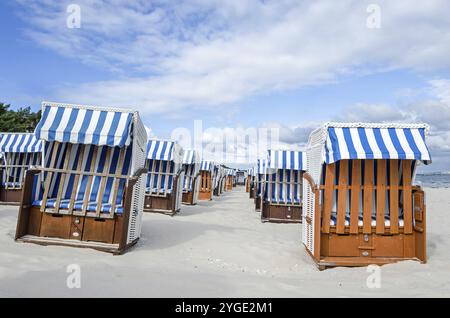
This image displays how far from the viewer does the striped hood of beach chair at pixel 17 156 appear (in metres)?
11.1

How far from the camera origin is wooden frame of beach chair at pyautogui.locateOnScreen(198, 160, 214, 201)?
70.0ft

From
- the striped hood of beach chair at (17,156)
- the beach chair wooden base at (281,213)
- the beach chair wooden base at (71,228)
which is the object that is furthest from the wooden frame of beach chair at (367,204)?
the striped hood of beach chair at (17,156)

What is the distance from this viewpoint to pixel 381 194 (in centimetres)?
482

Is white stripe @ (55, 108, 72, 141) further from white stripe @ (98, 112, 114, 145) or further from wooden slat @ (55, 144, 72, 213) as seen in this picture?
white stripe @ (98, 112, 114, 145)

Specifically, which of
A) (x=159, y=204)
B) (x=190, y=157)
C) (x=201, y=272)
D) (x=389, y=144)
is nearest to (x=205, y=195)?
(x=190, y=157)

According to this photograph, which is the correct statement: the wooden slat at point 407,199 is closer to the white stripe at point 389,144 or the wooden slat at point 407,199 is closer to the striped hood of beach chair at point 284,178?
the white stripe at point 389,144

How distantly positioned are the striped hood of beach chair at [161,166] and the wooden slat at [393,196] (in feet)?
24.9

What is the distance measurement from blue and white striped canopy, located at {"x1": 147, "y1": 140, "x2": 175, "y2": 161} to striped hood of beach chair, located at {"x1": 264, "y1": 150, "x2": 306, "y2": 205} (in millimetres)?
3493

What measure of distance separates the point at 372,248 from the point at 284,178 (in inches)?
240

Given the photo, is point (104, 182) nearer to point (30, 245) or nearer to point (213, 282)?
point (30, 245)

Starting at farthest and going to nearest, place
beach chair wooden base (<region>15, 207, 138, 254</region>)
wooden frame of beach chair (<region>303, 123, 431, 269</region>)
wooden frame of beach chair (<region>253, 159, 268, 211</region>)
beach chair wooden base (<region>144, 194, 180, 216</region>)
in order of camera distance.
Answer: wooden frame of beach chair (<region>253, 159, 268, 211</region>) → beach chair wooden base (<region>144, 194, 180, 216</region>) → beach chair wooden base (<region>15, 207, 138, 254</region>) → wooden frame of beach chair (<region>303, 123, 431, 269</region>)

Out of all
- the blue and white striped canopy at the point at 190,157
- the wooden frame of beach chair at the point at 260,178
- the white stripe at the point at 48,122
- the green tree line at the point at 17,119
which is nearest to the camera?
the white stripe at the point at 48,122

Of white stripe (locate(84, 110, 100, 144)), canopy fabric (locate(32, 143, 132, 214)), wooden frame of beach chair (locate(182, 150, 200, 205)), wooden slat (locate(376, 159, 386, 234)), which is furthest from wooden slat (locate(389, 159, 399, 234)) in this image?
wooden frame of beach chair (locate(182, 150, 200, 205))
